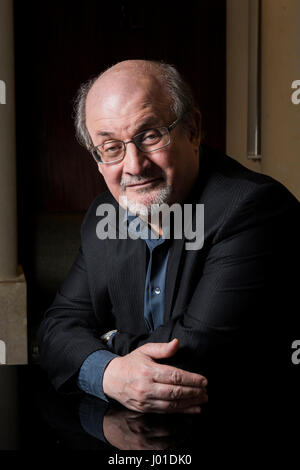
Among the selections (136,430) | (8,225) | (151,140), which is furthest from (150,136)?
(8,225)

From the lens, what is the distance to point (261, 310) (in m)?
1.63

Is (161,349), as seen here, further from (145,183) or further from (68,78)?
(68,78)

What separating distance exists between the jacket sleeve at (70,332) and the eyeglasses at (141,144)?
0.46 meters

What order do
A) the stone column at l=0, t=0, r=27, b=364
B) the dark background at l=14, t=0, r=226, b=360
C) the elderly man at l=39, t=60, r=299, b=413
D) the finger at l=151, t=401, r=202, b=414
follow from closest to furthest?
the finger at l=151, t=401, r=202, b=414 < the elderly man at l=39, t=60, r=299, b=413 < the stone column at l=0, t=0, r=27, b=364 < the dark background at l=14, t=0, r=226, b=360

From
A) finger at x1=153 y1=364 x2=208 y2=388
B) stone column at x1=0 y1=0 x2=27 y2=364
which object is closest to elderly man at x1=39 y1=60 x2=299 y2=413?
finger at x1=153 y1=364 x2=208 y2=388

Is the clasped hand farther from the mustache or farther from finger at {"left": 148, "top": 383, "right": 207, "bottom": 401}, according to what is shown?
the mustache

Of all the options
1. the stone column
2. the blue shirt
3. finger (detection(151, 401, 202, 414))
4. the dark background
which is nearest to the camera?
finger (detection(151, 401, 202, 414))

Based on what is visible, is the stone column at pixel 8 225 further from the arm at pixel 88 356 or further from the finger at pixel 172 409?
the finger at pixel 172 409

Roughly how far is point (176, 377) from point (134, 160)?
2.03ft

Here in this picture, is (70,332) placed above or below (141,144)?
below

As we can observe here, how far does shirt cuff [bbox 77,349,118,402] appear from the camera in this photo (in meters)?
1.47

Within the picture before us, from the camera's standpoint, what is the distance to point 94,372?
154 centimetres

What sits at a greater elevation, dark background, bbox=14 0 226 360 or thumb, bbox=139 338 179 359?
dark background, bbox=14 0 226 360

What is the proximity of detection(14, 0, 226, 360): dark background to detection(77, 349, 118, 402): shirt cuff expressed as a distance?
3.12 meters
